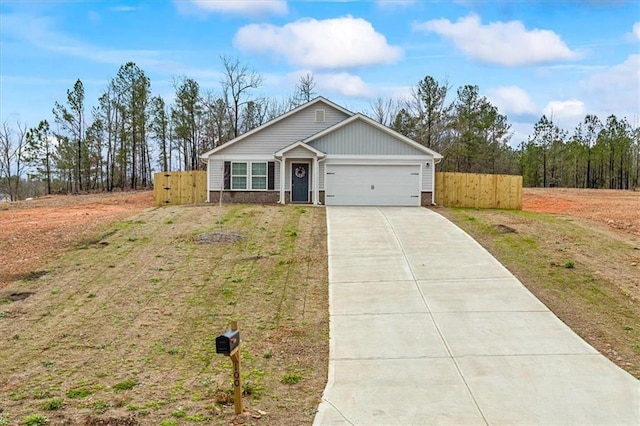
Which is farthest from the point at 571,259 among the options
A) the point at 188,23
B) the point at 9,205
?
the point at 9,205

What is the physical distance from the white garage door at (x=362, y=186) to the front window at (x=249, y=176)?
2962 mm

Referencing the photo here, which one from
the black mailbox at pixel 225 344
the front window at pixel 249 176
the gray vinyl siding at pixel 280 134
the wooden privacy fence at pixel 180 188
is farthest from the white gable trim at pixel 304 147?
the black mailbox at pixel 225 344

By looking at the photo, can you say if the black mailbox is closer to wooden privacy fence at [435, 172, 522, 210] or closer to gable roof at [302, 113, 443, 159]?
gable roof at [302, 113, 443, 159]

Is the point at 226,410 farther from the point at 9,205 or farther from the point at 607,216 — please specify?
the point at 9,205

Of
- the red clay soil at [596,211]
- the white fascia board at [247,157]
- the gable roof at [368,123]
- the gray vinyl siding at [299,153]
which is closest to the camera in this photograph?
the red clay soil at [596,211]

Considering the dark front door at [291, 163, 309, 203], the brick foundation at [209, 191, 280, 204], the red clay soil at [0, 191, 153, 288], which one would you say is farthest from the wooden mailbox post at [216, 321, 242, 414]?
the brick foundation at [209, 191, 280, 204]

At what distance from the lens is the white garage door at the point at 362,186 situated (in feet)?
74.9

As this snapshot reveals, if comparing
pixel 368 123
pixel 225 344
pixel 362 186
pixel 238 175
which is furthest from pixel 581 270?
pixel 238 175

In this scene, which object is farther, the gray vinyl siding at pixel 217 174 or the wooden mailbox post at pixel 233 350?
the gray vinyl siding at pixel 217 174

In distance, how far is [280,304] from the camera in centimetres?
954

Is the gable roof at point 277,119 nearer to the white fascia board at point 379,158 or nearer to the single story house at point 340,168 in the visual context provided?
the single story house at point 340,168

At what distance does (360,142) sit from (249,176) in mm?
5257

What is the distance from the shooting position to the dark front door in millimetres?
23359

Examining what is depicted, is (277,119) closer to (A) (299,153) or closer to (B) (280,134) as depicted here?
(B) (280,134)
